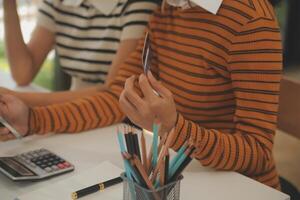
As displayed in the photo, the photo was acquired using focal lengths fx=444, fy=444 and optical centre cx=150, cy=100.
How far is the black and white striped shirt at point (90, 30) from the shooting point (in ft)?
4.18

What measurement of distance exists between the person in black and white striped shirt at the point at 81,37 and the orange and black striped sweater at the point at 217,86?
0.12 metres

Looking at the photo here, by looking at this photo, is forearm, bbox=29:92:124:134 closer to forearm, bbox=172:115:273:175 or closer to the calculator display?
the calculator display

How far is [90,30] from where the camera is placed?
1413mm

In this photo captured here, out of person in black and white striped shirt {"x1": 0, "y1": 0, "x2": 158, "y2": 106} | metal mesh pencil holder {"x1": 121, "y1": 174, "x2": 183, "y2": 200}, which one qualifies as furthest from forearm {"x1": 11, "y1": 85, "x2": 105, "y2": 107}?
metal mesh pencil holder {"x1": 121, "y1": 174, "x2": 183, "y2": 200}

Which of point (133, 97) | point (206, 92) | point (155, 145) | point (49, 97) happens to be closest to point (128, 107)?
point (133, 97)

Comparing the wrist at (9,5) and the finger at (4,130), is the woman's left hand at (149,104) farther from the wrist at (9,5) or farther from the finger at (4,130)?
the wrist at (9,5)

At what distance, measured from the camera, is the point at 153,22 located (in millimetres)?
1155

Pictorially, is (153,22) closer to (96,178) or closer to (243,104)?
(243,104)

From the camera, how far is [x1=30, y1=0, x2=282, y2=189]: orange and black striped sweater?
860 millimetres

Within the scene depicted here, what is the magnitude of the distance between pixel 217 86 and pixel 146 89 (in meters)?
0.32

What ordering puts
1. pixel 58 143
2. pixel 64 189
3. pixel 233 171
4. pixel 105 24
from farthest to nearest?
pixel 105 24, pixel 58 143, pixel 233 171, pixel 64 189

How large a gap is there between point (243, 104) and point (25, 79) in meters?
0.79

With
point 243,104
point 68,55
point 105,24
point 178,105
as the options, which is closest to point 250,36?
point 243,104

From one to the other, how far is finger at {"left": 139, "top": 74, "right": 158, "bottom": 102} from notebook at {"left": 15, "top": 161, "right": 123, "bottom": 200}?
0.16m
